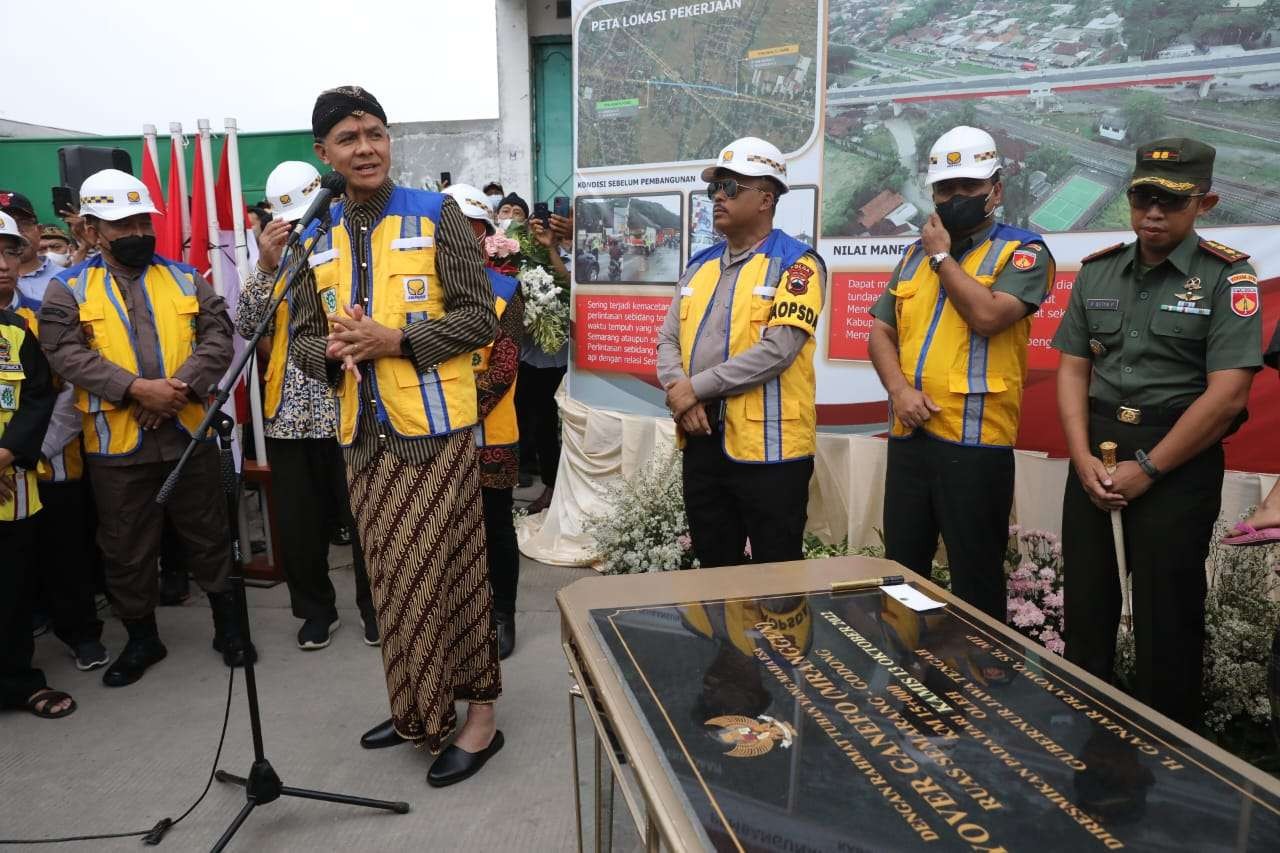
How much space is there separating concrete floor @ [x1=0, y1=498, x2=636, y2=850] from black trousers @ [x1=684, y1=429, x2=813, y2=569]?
84 centimetres

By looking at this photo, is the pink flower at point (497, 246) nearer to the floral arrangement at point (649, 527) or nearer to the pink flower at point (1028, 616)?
the floral arrangement at point (649, 527)

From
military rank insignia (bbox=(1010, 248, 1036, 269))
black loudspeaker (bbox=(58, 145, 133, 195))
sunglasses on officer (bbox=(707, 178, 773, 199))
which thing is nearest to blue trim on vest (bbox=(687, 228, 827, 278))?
sunglasses on officer (bbox=(707, 178, 773, 199))

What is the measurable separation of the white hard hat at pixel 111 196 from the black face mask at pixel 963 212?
2.92 meters

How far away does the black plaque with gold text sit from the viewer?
98 centimetres

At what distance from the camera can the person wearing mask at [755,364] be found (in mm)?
2775

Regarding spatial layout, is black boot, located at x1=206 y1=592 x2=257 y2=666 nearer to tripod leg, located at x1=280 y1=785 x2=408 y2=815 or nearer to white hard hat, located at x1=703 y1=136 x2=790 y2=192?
tripod leg, located at x1=280 y1=785 x2=408 y2=815

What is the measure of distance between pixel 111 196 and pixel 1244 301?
372 centimetres

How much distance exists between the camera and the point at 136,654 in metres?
3.57

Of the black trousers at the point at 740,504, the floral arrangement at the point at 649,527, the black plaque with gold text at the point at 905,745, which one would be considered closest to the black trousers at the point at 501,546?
the floral arrangement at the point at 649,527

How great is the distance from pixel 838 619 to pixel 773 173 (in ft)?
5.69

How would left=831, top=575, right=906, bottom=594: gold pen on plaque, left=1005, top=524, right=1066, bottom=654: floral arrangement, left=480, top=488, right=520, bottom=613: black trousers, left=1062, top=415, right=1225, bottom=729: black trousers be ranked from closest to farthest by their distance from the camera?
left=831, top=575, right=906, bottom=594: gold pen on plaque < left=1062, top=415, right=1225, bottom=729: black trousers < left=1005, top=524, right=1066, bottom=654: floral arrangement < left=480, top=488, right=520, bottom=613: black trousers

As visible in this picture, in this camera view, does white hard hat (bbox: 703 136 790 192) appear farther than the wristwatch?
Yes

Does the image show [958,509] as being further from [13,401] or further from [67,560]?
[67,560]

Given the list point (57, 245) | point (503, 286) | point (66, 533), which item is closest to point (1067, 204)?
point (503, 286)
